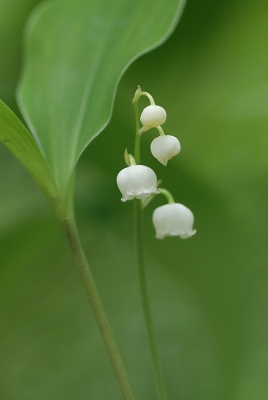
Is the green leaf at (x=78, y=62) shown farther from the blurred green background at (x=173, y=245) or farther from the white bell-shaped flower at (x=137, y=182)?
the blurred green background at (x=173, y=245)

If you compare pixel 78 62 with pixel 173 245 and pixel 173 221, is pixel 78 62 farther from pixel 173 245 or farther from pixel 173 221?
pixel 173 245

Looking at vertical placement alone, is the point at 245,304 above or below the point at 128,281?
below

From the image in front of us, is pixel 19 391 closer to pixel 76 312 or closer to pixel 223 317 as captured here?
pixel 76 312

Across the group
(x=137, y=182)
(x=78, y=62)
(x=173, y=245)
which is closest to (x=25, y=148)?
(x=137, y=182)

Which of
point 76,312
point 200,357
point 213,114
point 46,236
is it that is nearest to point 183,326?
point 200,357

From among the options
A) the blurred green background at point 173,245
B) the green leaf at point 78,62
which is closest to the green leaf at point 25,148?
the green leaf at point 78,62

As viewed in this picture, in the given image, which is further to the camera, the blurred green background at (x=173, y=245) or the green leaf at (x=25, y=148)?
the blurred green background at (x=173, y=245)
